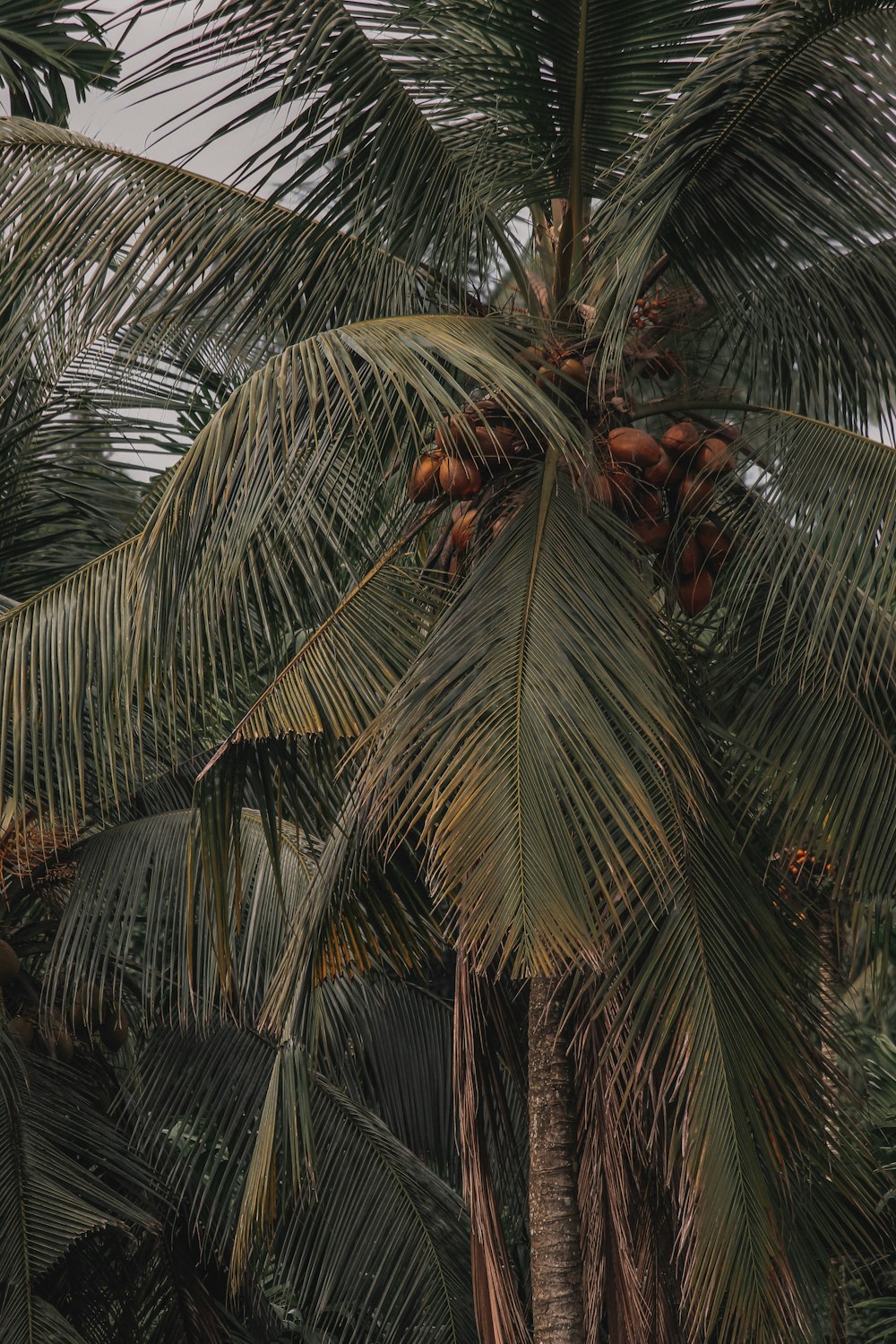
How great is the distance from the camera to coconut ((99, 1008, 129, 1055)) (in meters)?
7.36

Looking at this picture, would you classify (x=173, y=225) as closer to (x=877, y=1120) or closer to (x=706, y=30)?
(x=706, y=30)

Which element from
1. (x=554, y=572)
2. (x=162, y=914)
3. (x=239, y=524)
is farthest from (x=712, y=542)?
(x=162, y=914)

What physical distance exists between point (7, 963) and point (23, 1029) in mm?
417

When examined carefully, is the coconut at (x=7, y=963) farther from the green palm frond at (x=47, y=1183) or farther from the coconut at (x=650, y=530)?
the coconut at (x=650, y=530)

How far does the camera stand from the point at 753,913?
4074 mm

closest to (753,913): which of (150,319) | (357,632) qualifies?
(357,632)

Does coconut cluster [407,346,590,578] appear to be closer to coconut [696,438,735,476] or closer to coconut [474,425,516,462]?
coconut [474,425,516,462]

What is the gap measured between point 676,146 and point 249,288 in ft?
4.81

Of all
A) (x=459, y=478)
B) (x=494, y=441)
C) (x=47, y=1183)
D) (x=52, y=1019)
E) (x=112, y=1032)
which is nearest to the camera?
(x=494, y=441)

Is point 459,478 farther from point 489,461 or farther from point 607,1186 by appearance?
point 607,1186

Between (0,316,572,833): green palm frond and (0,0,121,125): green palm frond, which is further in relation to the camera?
(0,0,121,125): green palm frond

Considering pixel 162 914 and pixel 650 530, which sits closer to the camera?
pixel 650 530

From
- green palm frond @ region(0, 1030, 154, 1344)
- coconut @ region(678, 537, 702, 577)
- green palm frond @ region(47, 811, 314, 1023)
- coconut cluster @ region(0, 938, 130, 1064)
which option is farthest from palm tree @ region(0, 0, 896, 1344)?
coconut cluster @ region(0, 938, 130, 1064)

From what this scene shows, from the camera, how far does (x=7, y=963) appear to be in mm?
6633
